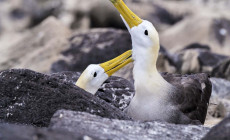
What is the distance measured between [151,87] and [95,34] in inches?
281

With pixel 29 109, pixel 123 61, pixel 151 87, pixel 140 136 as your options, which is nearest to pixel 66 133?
pixel 140 136

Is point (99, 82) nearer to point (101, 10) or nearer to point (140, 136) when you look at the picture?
point (140, 136)

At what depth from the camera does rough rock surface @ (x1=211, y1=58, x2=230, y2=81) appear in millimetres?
11766

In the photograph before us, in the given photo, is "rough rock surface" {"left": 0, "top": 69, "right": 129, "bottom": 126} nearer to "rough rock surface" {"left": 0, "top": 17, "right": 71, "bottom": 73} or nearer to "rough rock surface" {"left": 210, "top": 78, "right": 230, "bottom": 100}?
"rough rock surface" {"left": 210, "top": 78, "right": 230, "bottom": 100}

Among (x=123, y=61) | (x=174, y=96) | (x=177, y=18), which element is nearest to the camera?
(x=174, y=96)

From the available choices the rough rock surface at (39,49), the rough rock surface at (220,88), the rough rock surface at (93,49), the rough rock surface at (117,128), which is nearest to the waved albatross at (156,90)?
the rough rock surface at (117,128)

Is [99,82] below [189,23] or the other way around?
below

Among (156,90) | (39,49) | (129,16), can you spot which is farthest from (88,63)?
(156,90)

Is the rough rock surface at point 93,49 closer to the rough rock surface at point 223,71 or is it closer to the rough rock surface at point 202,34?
the rough rock surface at point 223,71

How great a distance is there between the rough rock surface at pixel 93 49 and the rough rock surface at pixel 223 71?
1878mm

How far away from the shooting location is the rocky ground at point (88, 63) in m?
4.79

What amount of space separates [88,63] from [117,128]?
845 centimetres

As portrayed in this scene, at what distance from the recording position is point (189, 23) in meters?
18.9

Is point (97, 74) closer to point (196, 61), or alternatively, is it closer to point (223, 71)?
point (223, 71)
